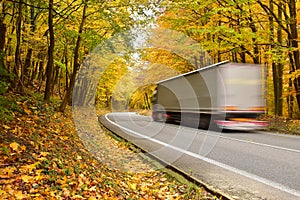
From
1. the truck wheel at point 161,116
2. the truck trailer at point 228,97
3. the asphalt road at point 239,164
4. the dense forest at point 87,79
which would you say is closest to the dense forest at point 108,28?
the dense forest at point 87,79

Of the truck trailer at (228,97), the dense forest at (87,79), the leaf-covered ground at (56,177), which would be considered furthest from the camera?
the truck trailer at (228,97)

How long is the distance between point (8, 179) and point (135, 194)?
2.42 meters

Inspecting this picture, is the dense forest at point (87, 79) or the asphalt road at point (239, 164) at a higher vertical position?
the dense forest at point (87, 79)

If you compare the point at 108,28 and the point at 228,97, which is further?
the point at 228,97

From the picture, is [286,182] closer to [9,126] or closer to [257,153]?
[257,153]

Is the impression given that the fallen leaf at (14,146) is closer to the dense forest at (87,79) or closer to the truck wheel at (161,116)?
the dense forest at (87,79)

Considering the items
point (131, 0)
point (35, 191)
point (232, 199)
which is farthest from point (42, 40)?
point (232, 199)

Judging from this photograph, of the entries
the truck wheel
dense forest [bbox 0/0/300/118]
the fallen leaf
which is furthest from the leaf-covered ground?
the truck wheel

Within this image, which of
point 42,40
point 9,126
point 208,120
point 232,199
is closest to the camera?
point 232,199

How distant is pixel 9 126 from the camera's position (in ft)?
23.0

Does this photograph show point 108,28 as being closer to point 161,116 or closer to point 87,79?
point 161,116

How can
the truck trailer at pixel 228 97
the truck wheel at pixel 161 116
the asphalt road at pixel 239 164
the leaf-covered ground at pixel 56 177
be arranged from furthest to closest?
the truck wheel at pixel 161 116
the truck trailer at pixel 228 97
the asphalt road at pixel 239 164
the leaf-covered ground at pixel 56 177

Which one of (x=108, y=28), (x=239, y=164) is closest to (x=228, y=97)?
(x=108, y=28)

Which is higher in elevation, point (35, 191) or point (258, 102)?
point (258, 102)
